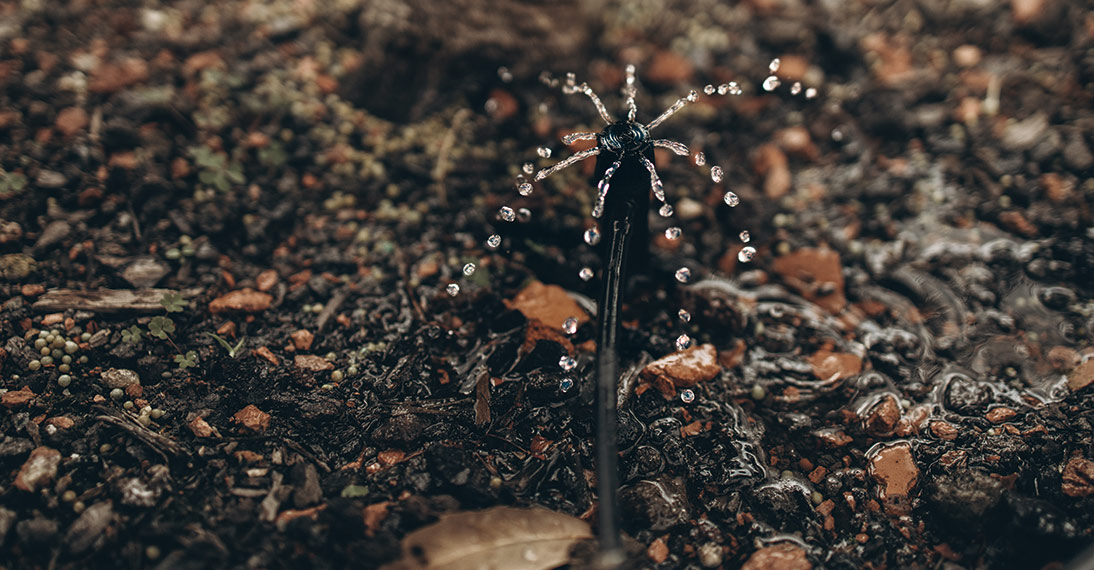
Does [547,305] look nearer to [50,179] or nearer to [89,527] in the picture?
[89,527]

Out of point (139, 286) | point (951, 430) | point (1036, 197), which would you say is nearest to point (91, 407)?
point (139, 286)

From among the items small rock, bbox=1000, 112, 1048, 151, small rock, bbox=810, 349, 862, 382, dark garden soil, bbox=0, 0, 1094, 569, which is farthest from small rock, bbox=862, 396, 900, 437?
small rock, bbox=1000, 112, 1048, 151

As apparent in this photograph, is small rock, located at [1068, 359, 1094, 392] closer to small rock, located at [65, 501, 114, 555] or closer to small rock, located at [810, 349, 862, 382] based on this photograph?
small rock, located at [810, 349, 862, 382]

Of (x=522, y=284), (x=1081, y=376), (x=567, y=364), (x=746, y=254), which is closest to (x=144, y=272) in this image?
(x=522, y=284)

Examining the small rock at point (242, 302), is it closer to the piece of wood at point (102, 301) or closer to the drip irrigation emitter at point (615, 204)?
the piece of wood at point (102, 301)

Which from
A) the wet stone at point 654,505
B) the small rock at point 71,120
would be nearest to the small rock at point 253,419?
the wet stone at point 654,505

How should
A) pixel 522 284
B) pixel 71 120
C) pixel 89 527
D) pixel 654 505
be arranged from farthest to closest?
pixel 71 120 < pixel 522 284 < pixel 654 505 < pixel 89 527

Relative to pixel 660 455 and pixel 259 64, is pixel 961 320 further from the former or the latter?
pixel 259 64
